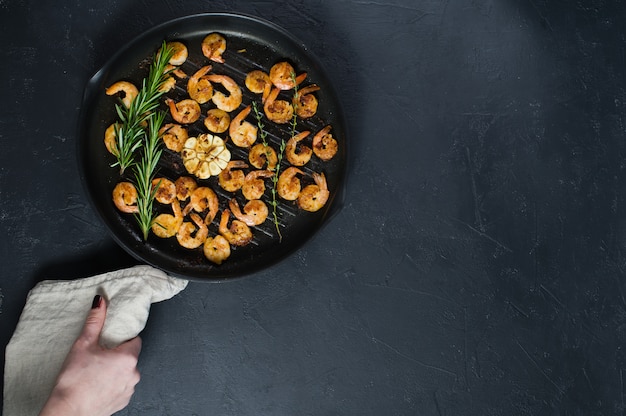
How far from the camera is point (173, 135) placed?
260 centimetres

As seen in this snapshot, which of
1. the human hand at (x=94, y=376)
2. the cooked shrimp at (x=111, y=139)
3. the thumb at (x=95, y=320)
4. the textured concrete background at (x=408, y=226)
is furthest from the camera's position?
the textured concrete background at (x=408, y=226)

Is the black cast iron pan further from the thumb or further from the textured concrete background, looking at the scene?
the thumb

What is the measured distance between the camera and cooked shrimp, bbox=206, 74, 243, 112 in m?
2.62

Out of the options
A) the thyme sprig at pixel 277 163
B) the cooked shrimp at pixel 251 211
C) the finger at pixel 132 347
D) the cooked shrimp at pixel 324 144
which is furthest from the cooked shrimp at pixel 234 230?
the finger at pixel 132 347

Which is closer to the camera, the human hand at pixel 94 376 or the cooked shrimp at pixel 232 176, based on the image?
the human hand at pixel 94 376

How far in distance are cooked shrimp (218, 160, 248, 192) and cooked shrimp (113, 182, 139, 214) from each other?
0.38m

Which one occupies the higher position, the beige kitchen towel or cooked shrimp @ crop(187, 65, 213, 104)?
cooked shrimp @ crop(187, 65, 213, 104)

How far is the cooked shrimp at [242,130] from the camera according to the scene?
8.59 feet

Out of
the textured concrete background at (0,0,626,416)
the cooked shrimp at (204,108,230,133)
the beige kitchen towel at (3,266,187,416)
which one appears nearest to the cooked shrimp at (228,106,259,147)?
the cooked shrimp at (204,108,230,133)

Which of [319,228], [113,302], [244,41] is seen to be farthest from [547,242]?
[113,302]

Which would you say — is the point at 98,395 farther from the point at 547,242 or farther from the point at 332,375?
the point at 547,242

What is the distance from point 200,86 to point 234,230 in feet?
2.15

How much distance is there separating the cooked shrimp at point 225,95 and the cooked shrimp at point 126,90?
33cm

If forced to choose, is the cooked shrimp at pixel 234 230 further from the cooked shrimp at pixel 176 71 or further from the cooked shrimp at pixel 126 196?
the cooked shrimp at pixel 176 71
